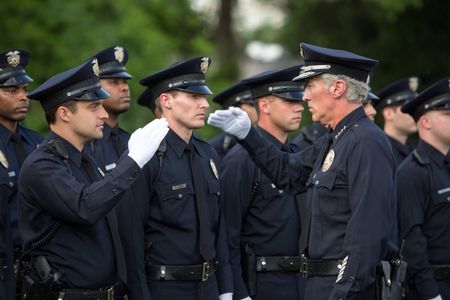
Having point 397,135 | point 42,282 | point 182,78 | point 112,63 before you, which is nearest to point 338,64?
point 182,78

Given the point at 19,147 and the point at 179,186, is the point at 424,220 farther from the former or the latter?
the point at 19,147

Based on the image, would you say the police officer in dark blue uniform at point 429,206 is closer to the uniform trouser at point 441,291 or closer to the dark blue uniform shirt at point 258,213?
the uniform trouser at point 441,291

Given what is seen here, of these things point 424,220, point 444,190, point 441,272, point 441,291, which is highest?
point 444,190

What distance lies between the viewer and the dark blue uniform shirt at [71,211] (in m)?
5.88

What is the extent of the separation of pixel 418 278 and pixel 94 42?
50.5 ft

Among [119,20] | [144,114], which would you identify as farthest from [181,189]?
[119,20]

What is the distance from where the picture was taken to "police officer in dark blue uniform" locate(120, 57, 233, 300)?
21.9 ft

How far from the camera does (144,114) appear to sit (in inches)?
972

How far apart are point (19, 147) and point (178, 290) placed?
2.18 metres

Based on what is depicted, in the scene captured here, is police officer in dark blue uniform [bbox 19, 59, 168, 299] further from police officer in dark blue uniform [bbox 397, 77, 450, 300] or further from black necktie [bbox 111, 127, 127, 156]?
police officer in dark blue uniform [bbox 397, 77, 450, 300]

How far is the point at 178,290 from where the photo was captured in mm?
6754

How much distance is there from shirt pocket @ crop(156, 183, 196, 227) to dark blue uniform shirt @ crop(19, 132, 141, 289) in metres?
0.63

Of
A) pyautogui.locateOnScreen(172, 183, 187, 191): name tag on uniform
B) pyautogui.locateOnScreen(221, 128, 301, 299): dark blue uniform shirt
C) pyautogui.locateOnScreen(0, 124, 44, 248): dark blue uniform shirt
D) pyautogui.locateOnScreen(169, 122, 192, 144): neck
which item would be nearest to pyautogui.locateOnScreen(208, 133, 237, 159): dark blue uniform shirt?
pyautogui.locateOnScreen(221, 128, 301, 299): dark blue uniform shirt

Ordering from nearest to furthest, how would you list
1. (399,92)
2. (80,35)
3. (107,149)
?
1. (107,149)
2. (399,92)
3. (80,35)
